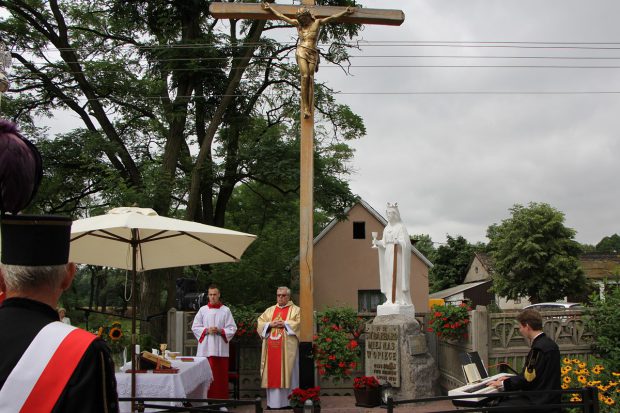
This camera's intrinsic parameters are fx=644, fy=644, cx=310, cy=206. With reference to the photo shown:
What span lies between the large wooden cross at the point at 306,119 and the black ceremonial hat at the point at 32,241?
6.77m

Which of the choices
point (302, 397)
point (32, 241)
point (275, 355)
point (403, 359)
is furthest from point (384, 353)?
point (32, 241)

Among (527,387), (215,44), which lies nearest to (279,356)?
(527,387)

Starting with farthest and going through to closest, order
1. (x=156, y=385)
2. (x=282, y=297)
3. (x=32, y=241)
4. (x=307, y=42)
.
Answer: (x=282, y=297)
(x=307, y=42)
(x=156, y=385)
(x=32, y=241)

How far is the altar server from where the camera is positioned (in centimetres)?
1027

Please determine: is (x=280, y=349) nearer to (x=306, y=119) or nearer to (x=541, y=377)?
(x=306, y=119)

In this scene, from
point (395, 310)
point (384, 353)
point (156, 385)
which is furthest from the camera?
point (395, 310)

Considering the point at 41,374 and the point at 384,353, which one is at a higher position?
the point at 41,374

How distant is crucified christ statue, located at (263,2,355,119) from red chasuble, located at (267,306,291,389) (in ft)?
12.1

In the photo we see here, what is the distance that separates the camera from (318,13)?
9.72 metres

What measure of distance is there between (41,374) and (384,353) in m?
9.52

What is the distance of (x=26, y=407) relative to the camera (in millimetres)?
2145

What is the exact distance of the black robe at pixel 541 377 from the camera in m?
5.66

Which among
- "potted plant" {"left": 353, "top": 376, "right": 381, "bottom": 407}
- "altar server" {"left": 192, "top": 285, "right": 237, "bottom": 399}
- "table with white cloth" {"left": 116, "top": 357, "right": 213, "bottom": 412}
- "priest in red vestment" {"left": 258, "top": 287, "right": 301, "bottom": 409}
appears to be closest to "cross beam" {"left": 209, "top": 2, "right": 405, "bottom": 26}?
"altar server" {"left": 192, "top": 285, "right": 237, "bottom": 399}

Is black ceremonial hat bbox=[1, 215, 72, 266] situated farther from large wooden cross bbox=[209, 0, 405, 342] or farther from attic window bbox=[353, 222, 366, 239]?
attic window bbox=[353, 222, 366, 239]
